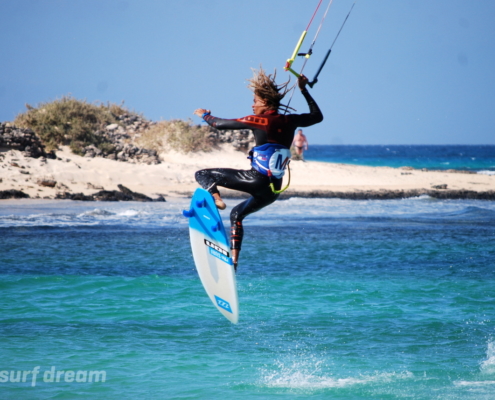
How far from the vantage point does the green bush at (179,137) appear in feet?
99.1

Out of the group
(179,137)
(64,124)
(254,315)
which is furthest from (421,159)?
(254,315)

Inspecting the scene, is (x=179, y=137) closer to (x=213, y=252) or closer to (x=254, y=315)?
(x=254, y=315)

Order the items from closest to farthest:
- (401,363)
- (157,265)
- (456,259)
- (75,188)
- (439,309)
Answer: (401,363), (439,309), (157,265), (456,259), (75,188)

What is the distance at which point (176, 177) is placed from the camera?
85.5ft

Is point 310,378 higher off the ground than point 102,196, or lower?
lower

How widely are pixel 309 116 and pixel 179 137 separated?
24066 millimetres

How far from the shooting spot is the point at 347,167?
31.9 metres

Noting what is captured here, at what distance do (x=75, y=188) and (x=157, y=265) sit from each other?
10.0 metres

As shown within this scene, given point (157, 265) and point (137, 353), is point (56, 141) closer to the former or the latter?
point (157, 265)

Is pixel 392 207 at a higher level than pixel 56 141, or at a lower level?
lower

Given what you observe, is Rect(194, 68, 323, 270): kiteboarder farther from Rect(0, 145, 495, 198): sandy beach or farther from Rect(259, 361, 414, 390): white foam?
Rect(0, 145, 495, 198): sandy beach

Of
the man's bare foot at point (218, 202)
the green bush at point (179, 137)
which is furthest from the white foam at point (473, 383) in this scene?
the green bush at point (179, 137)

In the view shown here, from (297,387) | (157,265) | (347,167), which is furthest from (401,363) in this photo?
(347,167)

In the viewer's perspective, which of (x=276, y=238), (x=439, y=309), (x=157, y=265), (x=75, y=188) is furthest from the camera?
(x=75, y=188)
